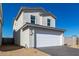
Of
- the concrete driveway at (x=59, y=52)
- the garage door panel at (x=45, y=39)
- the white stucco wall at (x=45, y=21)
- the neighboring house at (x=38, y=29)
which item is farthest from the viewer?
the white stucco wall at (x=45, y=21)

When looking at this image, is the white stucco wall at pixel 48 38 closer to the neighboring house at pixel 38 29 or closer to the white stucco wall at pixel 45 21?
the neighboring house at pixel 38 29

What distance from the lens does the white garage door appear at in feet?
47.8

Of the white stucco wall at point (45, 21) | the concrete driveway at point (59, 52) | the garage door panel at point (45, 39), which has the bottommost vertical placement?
the concrete driveway at point (59, 52)

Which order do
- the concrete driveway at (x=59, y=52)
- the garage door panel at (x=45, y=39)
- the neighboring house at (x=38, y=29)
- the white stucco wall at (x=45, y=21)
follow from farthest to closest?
the white stucco wall at (x=45, y=21) → the garage door panel at (x=45, y=39) → the neighboring house at (x=38, y=29) → the concrete driveway at (x=59, y=52)

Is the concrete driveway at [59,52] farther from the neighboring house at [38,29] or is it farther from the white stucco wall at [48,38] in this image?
the neighboring house at [38,29]

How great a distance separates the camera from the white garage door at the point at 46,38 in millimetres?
14570

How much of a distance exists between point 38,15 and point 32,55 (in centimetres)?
450

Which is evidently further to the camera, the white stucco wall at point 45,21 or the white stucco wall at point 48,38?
the white stucco wall at point 45,21

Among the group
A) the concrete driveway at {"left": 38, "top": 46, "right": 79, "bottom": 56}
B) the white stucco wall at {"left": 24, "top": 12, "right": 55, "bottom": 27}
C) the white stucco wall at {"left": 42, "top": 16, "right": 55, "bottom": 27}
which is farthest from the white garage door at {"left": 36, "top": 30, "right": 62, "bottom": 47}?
the white stucco wall at {"left": 24, "top": 12, "right": 55, "bottom": 27}

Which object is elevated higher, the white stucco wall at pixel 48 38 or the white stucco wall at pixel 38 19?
the white stucco wall at pixel 38 19

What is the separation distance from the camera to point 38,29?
47.4 feet

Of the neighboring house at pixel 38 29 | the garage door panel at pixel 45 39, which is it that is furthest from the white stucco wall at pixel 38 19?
the garage door panel at pixel 45 39

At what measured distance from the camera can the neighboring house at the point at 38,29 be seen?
14.3 metres

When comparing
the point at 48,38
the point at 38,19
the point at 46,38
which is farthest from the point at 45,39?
the point at 38,19
